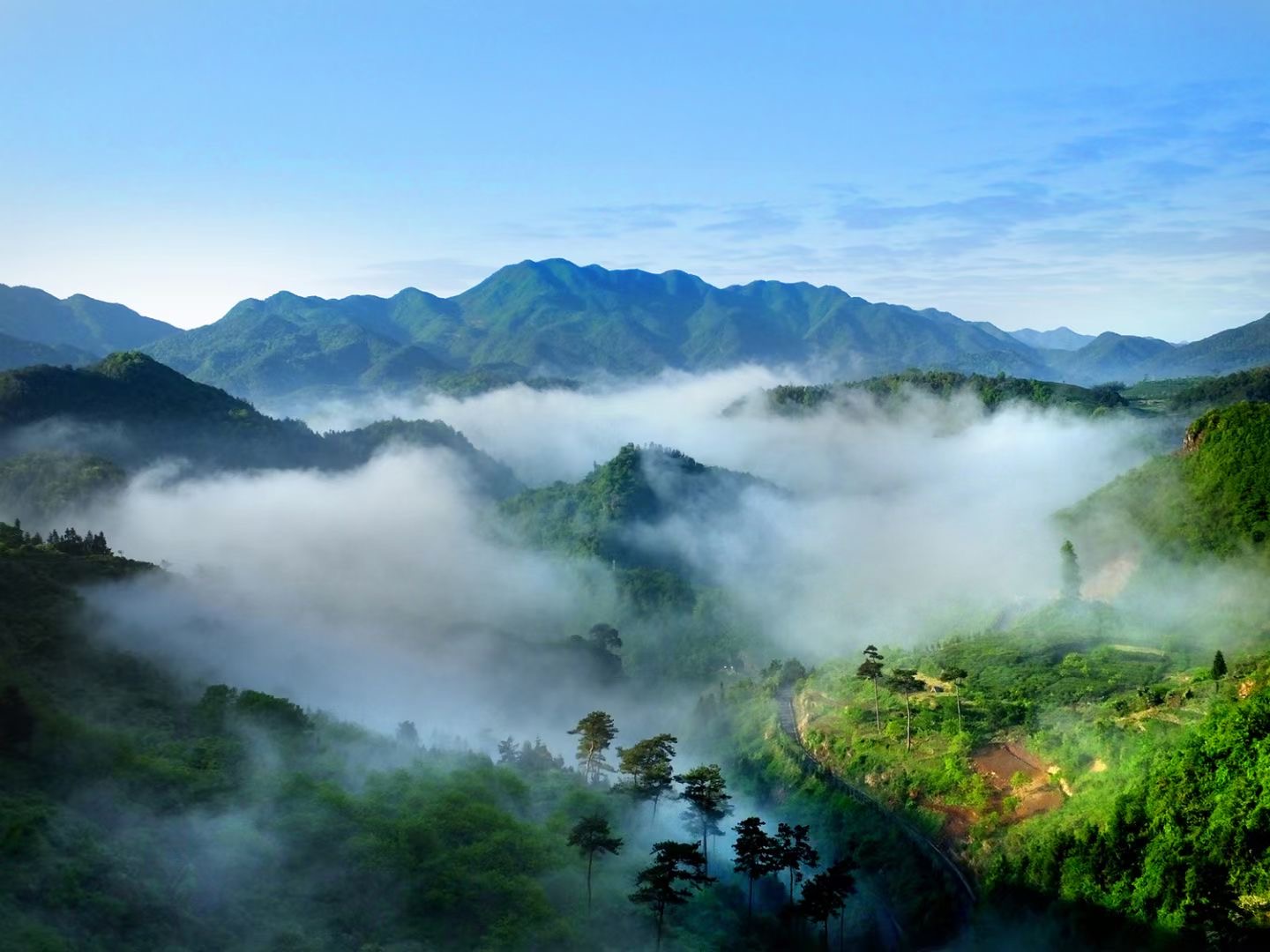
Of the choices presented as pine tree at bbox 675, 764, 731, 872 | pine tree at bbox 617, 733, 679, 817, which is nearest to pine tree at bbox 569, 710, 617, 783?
pine tree at bbox 617, 733, 679, 817

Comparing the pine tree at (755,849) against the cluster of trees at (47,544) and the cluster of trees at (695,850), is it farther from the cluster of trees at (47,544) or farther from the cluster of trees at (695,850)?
the cluster of trees at (47,544)

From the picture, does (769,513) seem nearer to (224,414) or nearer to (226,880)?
(224,414)

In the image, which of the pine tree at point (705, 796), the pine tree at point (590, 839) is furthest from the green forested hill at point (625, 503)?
Result: the pine tree at point (590, 839)

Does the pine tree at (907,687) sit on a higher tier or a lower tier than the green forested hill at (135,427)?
lower

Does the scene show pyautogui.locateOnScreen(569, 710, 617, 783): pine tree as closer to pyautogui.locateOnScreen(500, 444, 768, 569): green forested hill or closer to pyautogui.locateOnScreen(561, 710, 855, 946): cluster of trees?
pyautogui.locateOnScreen(561, 710, 855, 946): cluster of trees

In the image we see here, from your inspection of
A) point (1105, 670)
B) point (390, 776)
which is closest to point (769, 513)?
point (1105, 670)
